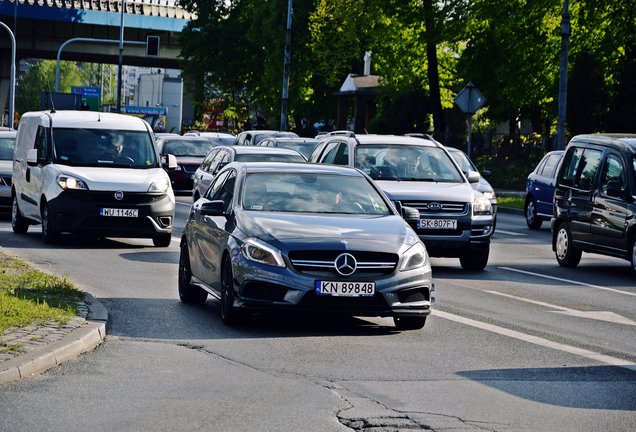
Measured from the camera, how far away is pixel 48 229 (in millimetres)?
21219

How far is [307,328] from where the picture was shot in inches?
495

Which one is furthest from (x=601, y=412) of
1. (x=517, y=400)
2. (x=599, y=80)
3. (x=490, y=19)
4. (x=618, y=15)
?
(x=599, y=80)

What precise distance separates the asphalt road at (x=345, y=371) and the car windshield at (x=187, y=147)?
26.7m

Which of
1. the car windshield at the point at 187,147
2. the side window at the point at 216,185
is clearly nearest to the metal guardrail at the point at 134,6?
the car windshield at the point at 187,147

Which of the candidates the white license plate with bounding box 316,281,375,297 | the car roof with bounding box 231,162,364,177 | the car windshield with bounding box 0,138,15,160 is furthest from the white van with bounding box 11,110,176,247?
the white license plate with bounding box 316,281,375,297

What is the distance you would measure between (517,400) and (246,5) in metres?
81.4

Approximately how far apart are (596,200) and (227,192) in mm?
8182

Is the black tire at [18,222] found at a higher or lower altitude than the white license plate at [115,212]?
lower

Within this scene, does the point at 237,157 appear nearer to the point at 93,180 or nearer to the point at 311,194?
the point at 93,180

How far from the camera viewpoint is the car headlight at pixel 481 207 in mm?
19172

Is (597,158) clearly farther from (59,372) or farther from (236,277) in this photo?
(59,372)

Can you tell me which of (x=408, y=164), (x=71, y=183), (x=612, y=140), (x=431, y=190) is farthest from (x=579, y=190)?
(x=71, y=183)

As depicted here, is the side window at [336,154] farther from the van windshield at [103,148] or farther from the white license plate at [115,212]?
the white license plate at [115,212]

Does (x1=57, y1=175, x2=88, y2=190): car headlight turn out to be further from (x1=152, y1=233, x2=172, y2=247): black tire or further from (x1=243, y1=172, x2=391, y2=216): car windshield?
(x1=243, y1=172, x2=391, y2=216): car windshield
